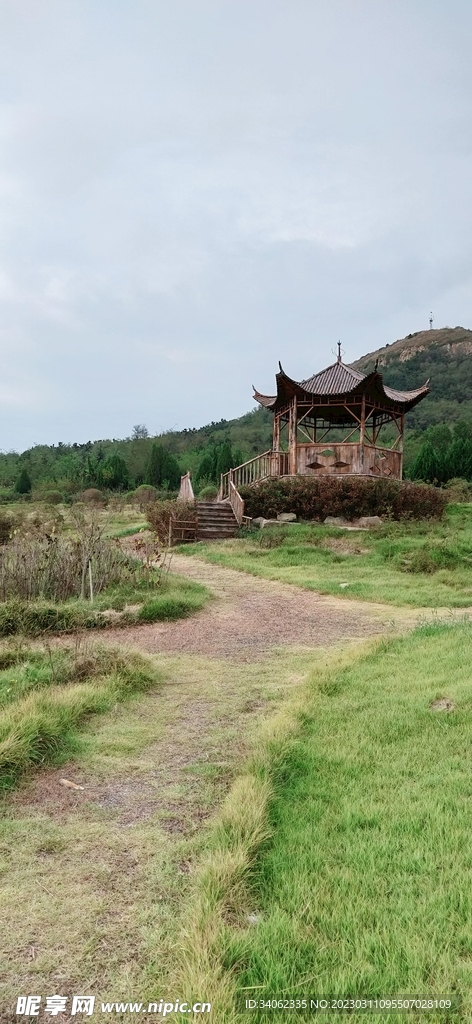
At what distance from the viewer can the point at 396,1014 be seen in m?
1.53

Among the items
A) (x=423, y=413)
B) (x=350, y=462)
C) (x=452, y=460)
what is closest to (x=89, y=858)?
(x=350, y=462)

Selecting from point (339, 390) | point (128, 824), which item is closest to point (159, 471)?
point (339, 390)

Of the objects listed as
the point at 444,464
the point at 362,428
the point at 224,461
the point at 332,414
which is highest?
the point at 332,414

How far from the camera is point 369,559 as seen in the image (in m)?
12.1

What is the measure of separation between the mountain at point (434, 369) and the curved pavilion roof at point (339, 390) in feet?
81.8

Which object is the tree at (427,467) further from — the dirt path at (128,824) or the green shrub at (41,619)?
the dirt path at (128,824)

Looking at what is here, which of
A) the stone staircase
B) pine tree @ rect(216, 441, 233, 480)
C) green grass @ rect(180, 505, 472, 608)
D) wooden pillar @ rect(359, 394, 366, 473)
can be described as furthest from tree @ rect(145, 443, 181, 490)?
green grass @ rect(180, 505, 472, 608)

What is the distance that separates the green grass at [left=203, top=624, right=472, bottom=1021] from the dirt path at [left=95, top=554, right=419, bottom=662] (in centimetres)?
240

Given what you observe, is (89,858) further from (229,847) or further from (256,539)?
(256,539)

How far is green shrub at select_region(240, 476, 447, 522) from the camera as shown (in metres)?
Result: 15.8

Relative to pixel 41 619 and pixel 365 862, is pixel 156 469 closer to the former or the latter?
pixel 41 619

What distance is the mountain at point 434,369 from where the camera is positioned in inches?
2074

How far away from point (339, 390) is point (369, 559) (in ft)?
25.1

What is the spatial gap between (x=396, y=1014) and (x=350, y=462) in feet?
55.8
